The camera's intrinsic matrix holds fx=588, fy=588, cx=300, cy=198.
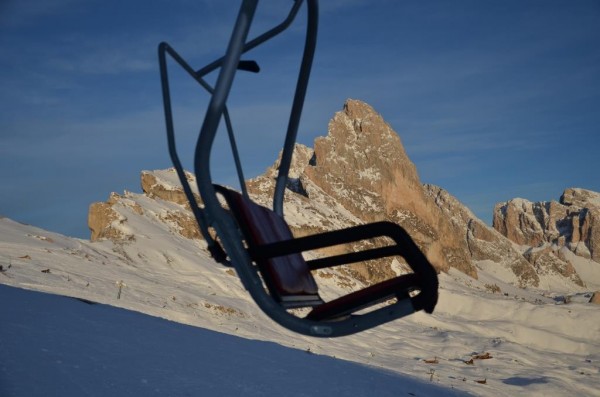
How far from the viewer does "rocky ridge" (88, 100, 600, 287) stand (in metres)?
32.6

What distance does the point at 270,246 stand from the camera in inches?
94.1

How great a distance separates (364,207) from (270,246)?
53129 millimetres

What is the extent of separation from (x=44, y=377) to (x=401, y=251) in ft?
8.42

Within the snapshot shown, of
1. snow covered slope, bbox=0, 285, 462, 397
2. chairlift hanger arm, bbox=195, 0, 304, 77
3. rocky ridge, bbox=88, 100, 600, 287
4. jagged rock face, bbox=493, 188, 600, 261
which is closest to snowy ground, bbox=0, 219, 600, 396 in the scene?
snow covered slope, bbox=0, 285, 462, 397

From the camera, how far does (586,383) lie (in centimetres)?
1625

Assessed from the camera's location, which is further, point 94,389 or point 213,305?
point 213,305

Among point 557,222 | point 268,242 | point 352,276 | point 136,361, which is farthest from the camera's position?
point 557,222

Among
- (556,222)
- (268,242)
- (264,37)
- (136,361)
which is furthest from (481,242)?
(268,242)

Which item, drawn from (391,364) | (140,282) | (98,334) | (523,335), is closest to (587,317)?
(523,335)

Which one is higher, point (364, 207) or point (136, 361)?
point (364, 207)

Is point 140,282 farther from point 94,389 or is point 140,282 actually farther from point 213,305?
point 94,389

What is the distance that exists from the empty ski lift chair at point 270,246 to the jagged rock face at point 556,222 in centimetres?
11763

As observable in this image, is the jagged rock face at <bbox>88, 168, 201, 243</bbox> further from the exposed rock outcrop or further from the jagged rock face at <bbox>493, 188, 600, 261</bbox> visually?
the jagged rock face at <bbox>493, 188, 600, 261</bbox>

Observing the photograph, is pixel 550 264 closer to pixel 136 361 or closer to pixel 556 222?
pixel 556 222
